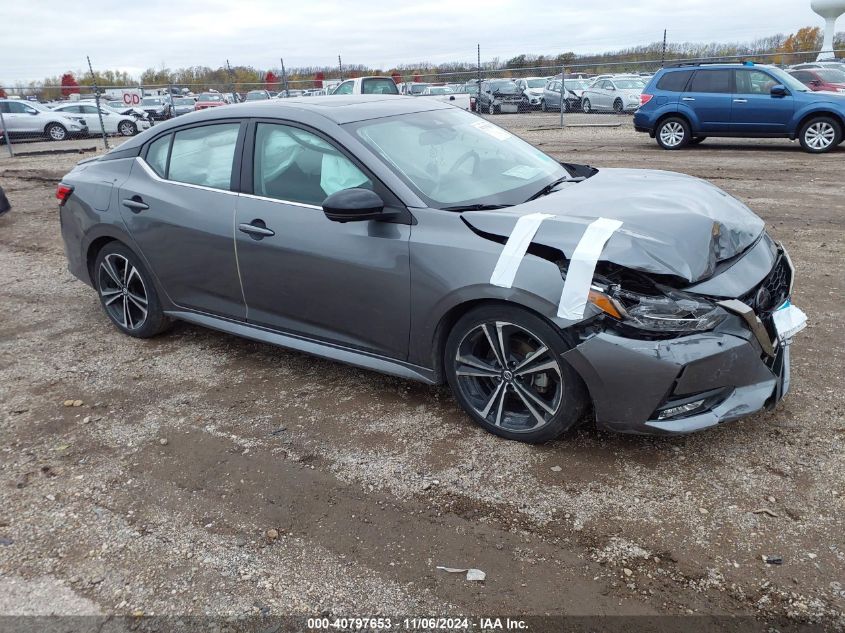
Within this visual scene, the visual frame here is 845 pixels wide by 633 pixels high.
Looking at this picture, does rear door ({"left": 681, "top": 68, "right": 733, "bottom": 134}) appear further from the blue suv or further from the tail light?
the tail light

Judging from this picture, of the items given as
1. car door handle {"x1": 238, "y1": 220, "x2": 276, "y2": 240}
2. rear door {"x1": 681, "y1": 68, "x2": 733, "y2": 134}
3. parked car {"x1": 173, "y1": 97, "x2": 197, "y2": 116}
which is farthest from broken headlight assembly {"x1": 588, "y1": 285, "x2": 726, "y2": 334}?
parked car {"x1": 173, "y1": 97, "x2": 197, "y2": 116}

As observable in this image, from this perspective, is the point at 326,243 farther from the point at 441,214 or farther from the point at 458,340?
the point at 458,340

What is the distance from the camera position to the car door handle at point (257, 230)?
13.0 ft

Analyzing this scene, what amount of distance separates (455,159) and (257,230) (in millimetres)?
1236

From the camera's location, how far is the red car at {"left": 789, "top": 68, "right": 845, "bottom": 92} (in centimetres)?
1697

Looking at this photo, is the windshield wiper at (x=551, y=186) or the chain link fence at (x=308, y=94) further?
the chain link fence at (x=308, y=94)

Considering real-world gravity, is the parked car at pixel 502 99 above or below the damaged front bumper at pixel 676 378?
above

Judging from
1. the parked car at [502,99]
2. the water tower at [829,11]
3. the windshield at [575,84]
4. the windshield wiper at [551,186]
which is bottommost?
the windshield wiper at [551,186]

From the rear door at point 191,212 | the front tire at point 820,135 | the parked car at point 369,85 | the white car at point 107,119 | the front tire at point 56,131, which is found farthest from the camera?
the white car at point 107,119

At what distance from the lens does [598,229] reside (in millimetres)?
3121

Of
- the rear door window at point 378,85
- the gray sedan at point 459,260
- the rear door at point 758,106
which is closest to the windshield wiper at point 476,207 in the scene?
the gray sedan at point 459,260

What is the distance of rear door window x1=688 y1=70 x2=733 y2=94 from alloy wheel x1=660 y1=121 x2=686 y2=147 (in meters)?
0.74

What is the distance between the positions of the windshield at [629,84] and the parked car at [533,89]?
12.1ft

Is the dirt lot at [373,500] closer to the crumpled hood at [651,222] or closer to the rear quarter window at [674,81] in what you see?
the crumpled hood at [651,222]
